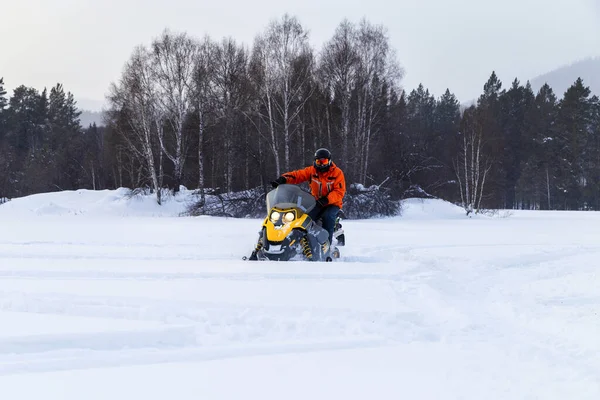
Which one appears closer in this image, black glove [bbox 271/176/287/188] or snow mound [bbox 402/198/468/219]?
black glove [bbox 271/176/287/188]

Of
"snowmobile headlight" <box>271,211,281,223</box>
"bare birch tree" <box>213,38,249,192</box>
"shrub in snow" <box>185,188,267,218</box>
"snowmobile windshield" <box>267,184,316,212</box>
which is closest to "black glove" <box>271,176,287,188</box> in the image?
"snowmobile windshield" <box>267,184,316,212</box>

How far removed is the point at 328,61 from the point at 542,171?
98.2 feet

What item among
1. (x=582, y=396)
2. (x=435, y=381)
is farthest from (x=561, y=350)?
(x=435, y=381)

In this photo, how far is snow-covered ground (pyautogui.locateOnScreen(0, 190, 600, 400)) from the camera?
234 cm

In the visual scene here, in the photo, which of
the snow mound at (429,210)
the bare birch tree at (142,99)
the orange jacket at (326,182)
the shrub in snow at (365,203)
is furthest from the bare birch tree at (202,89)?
the orange jacket at (326,182)

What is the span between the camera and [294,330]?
327 centimetres

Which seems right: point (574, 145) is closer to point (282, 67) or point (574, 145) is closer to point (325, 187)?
point (282, 67)

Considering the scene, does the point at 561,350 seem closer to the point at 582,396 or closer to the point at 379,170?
the point at 582,396

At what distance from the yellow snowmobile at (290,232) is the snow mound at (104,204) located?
604 inches

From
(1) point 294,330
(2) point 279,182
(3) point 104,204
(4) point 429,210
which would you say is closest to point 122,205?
(3) point 104,204

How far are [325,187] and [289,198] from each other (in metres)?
0.86

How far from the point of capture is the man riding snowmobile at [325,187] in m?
7.20

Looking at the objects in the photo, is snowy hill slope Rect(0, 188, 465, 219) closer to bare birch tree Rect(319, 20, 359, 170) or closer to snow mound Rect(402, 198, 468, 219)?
snow mound Rect(402, 198, 468, 219)

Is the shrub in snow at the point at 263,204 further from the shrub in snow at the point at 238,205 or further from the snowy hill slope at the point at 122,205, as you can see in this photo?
the snowy hill slope at the point at 122,205
